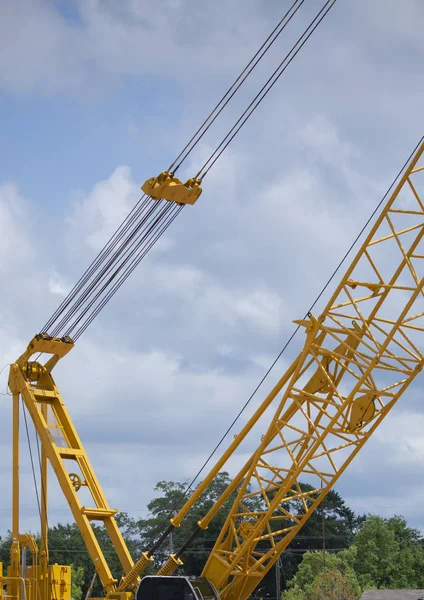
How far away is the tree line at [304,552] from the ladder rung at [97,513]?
128 ft

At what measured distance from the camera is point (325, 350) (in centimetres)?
2536

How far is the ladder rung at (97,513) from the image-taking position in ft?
85.1

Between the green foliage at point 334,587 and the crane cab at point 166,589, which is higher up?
the green foliage at point 334,587

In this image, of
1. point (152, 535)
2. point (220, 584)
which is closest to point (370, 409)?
point (220, 584)

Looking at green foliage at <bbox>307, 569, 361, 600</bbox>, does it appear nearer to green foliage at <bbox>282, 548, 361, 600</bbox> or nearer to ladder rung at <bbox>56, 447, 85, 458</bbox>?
green foliage at <bbox>282, 548, 361, 600</bbox>

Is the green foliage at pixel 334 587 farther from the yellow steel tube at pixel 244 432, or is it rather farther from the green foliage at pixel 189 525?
the yellow steel tube at pixel 244 432

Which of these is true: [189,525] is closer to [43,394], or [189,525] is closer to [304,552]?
[304,552]

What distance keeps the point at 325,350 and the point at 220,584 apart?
6.52m

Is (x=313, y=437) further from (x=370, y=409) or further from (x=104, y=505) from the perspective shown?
(x=104, y=505)

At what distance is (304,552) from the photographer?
79625mm

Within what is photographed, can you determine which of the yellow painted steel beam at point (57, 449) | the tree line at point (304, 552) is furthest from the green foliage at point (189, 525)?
the yellow painted steel beam at point (57, 449)

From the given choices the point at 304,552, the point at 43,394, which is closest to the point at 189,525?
the point at 304,552

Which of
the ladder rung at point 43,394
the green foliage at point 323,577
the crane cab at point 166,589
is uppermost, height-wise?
the green foliage at point 323,577

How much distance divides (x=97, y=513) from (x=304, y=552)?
56.4m
